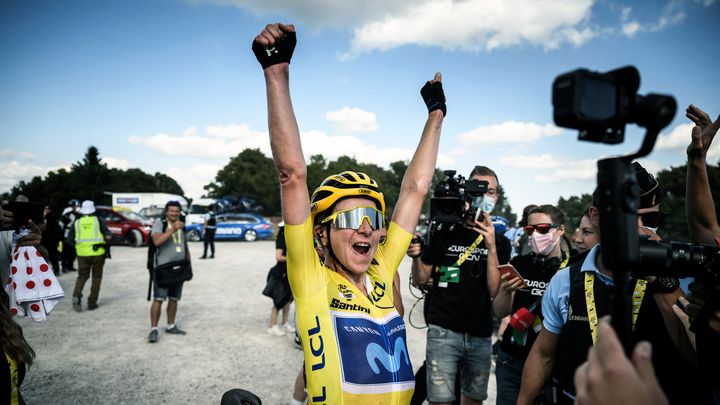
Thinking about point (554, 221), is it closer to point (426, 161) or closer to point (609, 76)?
point (426, 161)

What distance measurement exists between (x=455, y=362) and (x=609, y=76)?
3046 millimetres

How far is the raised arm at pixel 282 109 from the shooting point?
67.3 inches

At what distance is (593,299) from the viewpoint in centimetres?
202

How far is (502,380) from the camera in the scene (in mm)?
3256

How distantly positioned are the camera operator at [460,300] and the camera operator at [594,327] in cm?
111

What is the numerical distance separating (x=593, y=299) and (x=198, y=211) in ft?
87.2

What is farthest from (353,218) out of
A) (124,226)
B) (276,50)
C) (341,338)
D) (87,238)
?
(124,226)

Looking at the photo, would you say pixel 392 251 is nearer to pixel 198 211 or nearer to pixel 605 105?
pixel 605 105

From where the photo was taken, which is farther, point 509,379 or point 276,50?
point 509,379

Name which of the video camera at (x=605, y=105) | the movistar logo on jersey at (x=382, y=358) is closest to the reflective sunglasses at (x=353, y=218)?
the movistar logo on jersey at (x=382, y=358)

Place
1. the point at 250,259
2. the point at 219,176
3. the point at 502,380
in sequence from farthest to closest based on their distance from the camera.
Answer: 1. the point at 219,176
2. the point at 250,259
3. the point at 502,380

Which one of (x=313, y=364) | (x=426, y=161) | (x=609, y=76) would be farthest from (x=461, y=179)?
(x=609, y=76)

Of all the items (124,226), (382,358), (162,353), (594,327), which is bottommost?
(162,353)

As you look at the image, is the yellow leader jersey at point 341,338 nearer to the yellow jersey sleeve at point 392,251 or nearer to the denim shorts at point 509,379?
the yellow jersey sleeve at point 392,251
